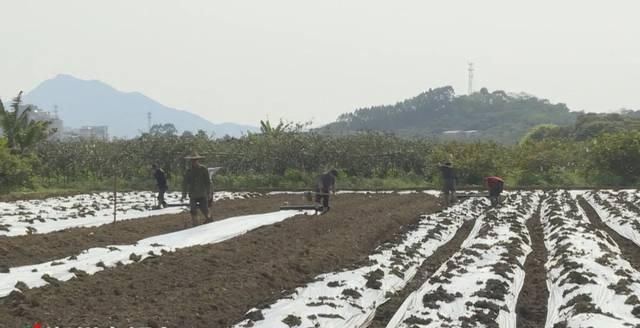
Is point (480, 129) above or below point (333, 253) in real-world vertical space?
above

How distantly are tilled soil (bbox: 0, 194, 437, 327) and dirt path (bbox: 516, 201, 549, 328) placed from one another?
8.47ft

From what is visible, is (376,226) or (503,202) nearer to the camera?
(376,226)

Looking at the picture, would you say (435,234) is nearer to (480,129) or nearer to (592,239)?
(592,239)

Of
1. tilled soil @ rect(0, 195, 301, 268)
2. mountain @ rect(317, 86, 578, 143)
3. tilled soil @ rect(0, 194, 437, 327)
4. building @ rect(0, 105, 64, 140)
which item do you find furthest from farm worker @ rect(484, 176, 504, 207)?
mountain @ rect(317, 86, 578, 143)

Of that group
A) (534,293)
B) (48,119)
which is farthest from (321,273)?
(48,119)

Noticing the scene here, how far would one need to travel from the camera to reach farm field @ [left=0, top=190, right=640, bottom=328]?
704 cm

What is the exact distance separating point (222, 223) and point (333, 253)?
388 centimetres

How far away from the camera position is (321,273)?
9.73m

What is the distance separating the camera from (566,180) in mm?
35062

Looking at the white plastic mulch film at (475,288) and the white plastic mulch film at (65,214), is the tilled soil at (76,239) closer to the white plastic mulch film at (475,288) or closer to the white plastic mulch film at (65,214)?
the white plastic mulch film at (65,214)

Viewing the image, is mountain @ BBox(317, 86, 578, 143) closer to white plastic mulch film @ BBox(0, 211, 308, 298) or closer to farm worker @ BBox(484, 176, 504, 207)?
farm worker @ BBox(484, 176, 504, 207)

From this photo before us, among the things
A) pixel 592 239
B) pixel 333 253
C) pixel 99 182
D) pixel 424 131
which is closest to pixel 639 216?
Result: pixel 592 239

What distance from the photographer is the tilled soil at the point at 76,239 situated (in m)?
10.3

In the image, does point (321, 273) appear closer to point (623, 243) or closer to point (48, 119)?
point (623, 243)
